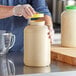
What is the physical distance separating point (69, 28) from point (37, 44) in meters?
0.34

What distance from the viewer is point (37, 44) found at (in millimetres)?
1111

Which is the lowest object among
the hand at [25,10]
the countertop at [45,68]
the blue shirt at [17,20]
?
the countertop at [45,68]

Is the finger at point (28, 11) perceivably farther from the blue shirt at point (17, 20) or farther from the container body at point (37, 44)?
the blue shirt at point (17, 20)

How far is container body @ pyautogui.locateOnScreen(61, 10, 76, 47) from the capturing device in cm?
138

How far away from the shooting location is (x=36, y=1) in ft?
5.94

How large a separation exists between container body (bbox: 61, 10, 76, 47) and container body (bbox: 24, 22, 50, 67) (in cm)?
29

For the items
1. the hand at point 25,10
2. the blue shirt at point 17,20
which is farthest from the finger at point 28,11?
the blue shirt at point 17,20

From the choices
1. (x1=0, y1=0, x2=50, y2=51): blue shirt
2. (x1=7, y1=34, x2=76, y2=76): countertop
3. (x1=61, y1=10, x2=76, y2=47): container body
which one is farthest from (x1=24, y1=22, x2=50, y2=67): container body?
(x1=0, y1=0, x2=50, y2=51): blue shirt

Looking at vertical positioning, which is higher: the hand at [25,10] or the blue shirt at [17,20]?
the hand at [25,10]

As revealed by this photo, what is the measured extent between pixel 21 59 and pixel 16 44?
587 millimetres

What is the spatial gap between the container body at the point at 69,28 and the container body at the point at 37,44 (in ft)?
0.95

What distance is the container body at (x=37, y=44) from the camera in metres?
1.11

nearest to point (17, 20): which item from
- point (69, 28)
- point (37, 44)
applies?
point (69, 28)

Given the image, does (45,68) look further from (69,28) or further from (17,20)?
(17,20)
